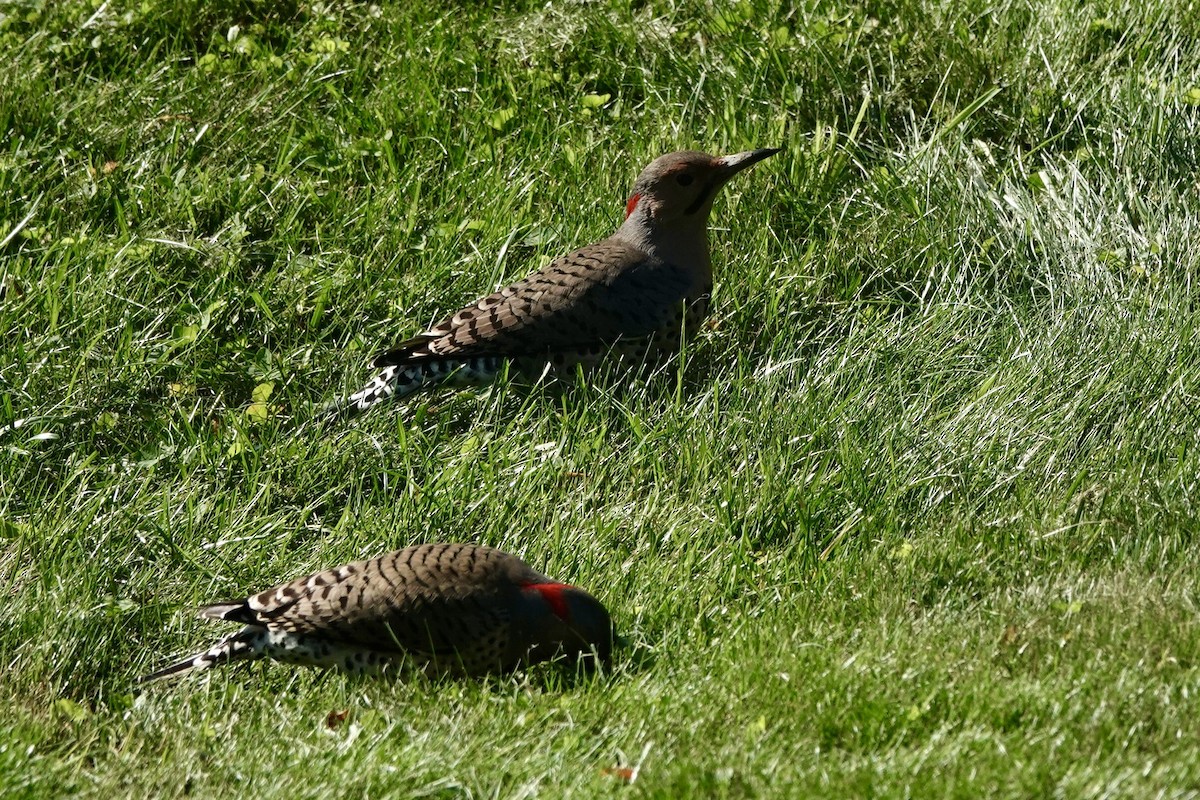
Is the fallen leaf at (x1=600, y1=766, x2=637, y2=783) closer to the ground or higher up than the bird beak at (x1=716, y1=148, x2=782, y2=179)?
closer to the ground

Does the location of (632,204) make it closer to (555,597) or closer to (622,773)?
(555,597)

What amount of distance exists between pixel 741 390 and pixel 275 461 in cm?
177

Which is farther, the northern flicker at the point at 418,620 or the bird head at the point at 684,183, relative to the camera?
the bird head at the point at 684,183

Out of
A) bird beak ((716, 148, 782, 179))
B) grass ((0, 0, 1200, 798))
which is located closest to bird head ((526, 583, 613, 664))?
grass ((0, 0, 1200, 798))

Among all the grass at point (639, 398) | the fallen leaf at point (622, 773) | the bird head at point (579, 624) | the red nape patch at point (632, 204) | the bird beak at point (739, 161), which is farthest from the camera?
the red nape patch at point (632, 204)

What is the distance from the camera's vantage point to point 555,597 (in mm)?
4855

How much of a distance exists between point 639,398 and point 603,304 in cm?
55

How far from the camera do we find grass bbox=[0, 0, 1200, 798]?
423cm

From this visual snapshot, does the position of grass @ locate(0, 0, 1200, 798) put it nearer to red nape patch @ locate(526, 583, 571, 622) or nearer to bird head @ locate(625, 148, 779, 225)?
red nape patch @ locate(526, 583, 571, 622)

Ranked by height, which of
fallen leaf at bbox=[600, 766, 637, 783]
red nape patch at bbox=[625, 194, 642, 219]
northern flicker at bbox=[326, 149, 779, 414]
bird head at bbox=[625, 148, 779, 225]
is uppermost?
bird head at bbox=[625, 148, 779, 225]

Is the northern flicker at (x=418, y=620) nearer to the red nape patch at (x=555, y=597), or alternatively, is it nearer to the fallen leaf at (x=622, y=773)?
the red nape patch at (x=555, y=597)

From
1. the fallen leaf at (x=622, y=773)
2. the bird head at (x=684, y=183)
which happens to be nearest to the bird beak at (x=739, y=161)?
the bird head at (x=684, y=183)

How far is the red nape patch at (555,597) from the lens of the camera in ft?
15.8

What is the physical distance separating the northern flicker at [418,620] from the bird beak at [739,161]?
7.89 ft
